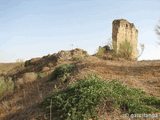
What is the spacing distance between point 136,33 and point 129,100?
21.3 metres

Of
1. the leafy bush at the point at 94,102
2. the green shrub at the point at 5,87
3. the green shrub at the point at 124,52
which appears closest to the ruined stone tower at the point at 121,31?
the green shrub at the point at 124,52

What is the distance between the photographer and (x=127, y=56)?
15.7 metres

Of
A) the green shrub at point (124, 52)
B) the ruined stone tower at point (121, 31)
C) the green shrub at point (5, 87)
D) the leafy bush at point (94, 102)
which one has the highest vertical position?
the ruined stone tower at point (121, 31)

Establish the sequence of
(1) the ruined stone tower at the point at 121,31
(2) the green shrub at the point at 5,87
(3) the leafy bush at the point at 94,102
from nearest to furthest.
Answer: (3) the leafy bush at the point at 94,102 < (2) the green shrub at the point at 5,87 < (1) the ruined stone tower at the point at 121,31

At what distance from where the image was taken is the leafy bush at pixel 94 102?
A: 3.22 metres

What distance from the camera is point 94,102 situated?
11.1 ft

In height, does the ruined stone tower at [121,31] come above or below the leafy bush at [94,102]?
above

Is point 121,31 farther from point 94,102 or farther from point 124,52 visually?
point 94,102

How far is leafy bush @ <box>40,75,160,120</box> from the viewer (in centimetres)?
322

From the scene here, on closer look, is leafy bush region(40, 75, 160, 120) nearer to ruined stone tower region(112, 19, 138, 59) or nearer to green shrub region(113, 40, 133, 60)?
green shrub region(113, 40, 133, 60)

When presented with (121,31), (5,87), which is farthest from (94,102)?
(121,31)

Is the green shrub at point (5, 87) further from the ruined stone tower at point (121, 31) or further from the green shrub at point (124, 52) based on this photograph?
the ruined stone tower at point (121, 31)

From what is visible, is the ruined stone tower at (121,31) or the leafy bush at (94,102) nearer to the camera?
the leafy bush at (94,102)

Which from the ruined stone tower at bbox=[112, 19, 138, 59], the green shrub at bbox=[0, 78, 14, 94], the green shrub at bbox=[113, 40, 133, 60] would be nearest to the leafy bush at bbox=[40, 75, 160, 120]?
the green shrub at bbox=[0, 78, 14, 94]
